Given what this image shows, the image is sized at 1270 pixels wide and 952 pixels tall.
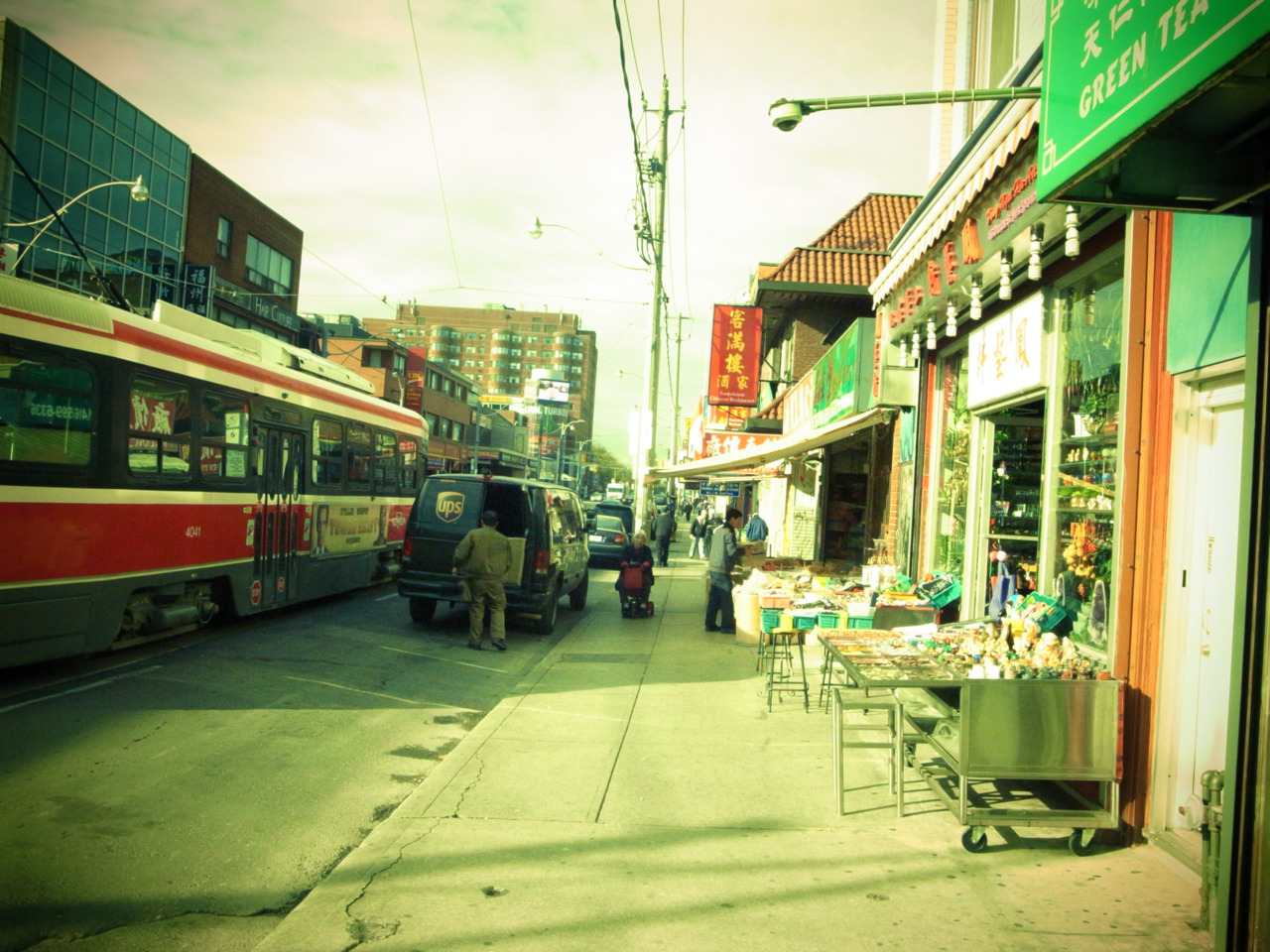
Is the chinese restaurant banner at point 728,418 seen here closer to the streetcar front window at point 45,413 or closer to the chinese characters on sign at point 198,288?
the chinese characters on sign at point 198,288

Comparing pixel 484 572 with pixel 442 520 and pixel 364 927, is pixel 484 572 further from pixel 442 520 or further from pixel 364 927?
pixel 364 927

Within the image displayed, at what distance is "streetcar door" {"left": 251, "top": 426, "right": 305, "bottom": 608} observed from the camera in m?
11.2

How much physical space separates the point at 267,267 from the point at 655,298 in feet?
76.2

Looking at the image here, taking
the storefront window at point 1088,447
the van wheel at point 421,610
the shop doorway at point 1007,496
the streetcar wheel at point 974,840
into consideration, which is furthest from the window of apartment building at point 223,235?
the streetcar wheel at point 974,840

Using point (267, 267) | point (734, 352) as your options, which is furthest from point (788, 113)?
point (267, 267)

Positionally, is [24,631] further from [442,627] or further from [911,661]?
[911,661]

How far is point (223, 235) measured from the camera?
37.0 meters

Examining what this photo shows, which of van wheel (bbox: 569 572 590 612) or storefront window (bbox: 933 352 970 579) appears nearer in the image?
storefront window (bbox: 933 352 970 579)

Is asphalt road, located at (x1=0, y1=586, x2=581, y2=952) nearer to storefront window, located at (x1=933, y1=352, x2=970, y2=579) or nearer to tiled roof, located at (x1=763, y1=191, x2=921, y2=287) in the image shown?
storefront window, located at (x1=933, y1=352, x2=970, y2=579)

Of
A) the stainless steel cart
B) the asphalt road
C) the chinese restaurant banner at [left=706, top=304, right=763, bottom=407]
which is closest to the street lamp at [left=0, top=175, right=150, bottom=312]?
the asphalt road

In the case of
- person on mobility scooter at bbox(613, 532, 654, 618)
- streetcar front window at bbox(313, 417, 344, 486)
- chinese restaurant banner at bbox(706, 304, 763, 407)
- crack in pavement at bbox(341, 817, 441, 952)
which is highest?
chinese restaurant banner at bbox(706, 304, 763, 407)

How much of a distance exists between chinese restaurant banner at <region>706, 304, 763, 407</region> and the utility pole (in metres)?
2.63

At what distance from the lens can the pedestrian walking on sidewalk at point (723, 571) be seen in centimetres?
1303

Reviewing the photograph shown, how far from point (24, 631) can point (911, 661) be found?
664 cm
